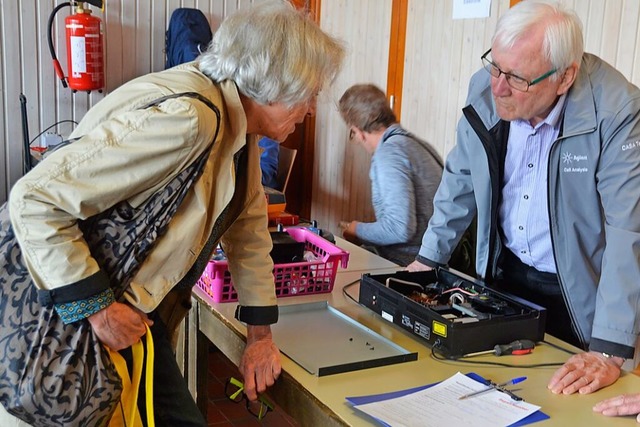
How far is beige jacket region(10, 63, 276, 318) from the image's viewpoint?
3.87 ft

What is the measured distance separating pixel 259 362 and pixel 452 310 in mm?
→ 487

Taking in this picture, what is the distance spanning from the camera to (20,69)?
159 inches

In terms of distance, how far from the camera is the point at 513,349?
63.9 inches

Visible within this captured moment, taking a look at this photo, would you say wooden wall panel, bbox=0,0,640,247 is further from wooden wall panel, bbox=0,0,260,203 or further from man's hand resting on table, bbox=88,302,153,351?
man's hand resting on table, bbox=88,302,153,351

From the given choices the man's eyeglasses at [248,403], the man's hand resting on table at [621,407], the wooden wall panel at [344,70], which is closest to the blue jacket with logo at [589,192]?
the man's hand resting on table at [621,407]

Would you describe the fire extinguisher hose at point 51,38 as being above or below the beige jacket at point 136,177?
above

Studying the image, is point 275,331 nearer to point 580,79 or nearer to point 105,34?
point 580,79

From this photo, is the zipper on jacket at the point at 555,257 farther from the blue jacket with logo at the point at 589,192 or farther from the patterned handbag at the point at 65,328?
the patterned handbag at the point at 65,328

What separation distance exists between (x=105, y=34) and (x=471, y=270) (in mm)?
2779

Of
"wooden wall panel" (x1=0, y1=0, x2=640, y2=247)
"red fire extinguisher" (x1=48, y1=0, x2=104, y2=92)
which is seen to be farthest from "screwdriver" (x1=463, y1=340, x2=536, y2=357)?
"red fire extinguisher" (x1=48, y1=0, x2=104, y2=92)

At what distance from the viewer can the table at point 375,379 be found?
1346mm

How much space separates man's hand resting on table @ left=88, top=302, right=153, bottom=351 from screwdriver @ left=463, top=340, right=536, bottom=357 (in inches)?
28.5

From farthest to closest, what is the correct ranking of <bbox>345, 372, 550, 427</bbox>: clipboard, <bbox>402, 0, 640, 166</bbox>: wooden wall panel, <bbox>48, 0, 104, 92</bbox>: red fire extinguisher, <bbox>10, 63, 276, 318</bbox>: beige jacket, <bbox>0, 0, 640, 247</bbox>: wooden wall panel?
<bbox>48, 0, 104, 92</bbox>: red fire extinguisher, <bbox>0, 0, 640, 247</bbox>: wooden wall panel, <bbox>402, 0, 640, 166</bbox>: wooden wall panel, <bbox>345, 372, 550, 427</bbox>: clipboard, <bbox>10, 63, 276, 318</bbox>: beige jacket

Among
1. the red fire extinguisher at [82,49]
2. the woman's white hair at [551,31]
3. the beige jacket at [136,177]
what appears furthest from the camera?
the red fire extinguisher at [82,49]
